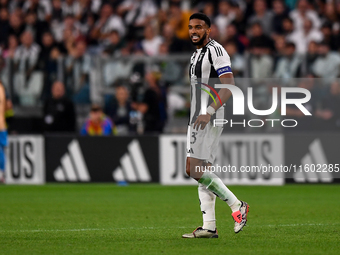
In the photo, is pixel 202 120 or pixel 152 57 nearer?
pixel 202 120

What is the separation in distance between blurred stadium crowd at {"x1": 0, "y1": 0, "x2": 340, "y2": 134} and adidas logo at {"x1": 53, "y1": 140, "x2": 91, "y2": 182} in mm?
598

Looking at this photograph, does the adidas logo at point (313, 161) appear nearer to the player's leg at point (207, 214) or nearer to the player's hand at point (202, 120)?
the player's leg at point (207, 214)

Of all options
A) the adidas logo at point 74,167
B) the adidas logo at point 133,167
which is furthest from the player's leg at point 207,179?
the adidas logo at point 74,167

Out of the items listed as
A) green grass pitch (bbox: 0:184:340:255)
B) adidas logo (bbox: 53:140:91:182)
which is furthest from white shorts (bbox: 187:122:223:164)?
adidas logo (bbox: 53:140:91:182)

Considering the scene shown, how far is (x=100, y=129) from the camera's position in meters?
14.3

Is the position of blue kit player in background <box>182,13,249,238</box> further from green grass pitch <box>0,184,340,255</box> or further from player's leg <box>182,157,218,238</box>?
green grass pitch <box>0,184,340,255</box>

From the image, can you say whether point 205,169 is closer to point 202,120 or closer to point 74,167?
point 202,120

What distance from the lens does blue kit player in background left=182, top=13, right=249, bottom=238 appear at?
6805 millimetres

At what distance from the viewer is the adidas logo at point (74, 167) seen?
14.1 meters

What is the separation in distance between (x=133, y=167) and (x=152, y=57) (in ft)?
7.99

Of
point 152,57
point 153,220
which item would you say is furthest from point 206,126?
point 152,57

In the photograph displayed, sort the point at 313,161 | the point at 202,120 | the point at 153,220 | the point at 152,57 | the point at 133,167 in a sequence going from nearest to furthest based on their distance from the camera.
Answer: the point at 202,120 < the point at 153,220 < the point at 313,161 < the point at 133,167 < the point at 152,57

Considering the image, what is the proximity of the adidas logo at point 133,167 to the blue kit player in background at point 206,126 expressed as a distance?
22.3 ft

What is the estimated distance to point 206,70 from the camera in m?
6.96
